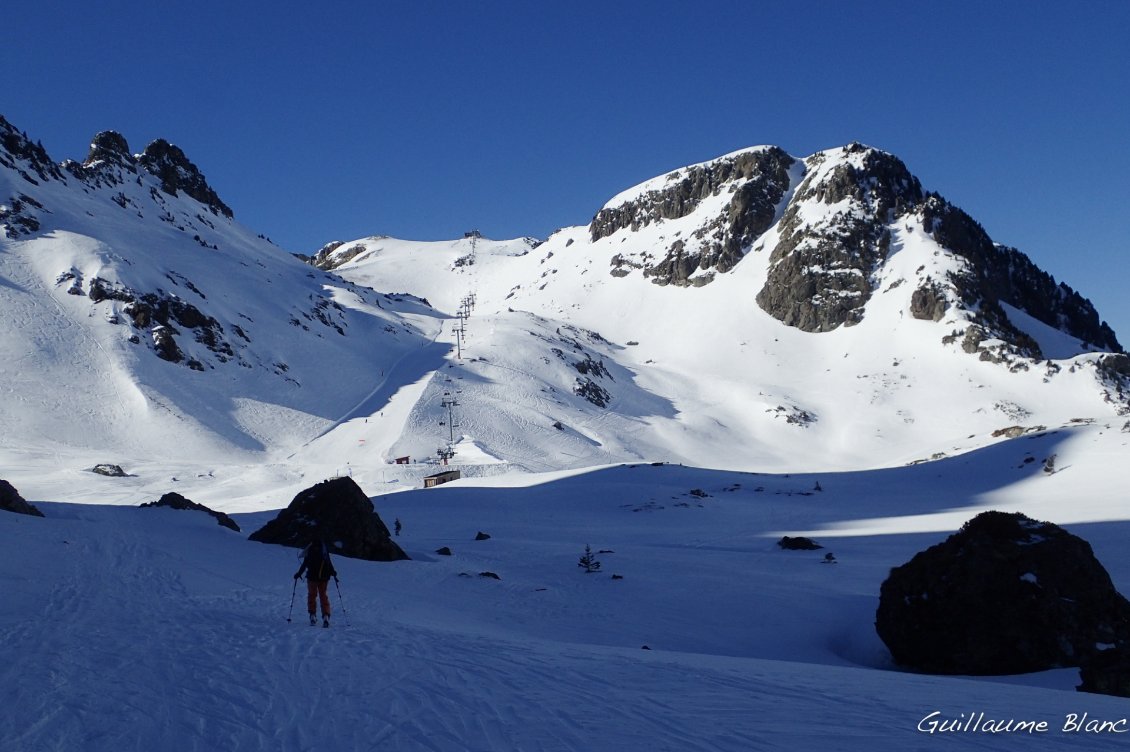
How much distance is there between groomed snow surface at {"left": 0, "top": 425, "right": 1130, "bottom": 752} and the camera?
6.55m

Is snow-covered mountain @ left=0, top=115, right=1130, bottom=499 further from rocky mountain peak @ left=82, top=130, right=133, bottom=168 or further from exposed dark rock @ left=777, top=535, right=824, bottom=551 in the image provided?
exposed dark rock @ left=777, top=535, right=824, bottom=551

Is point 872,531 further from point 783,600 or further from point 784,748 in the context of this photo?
point 784,748

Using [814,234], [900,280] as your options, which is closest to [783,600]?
[900,280]

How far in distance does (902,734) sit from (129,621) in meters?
10.8

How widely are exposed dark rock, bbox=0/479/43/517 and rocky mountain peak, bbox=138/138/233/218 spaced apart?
132 meters

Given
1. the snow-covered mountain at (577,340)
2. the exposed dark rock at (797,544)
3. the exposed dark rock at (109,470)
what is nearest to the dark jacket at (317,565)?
the exposed dark rock at (797,544)

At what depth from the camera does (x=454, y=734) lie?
6430 mm

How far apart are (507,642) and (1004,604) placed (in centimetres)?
800

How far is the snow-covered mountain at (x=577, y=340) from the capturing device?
61938 millimetres

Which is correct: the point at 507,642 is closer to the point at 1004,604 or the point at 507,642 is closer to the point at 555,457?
the point at 1004,604

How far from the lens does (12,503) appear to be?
21.7m
